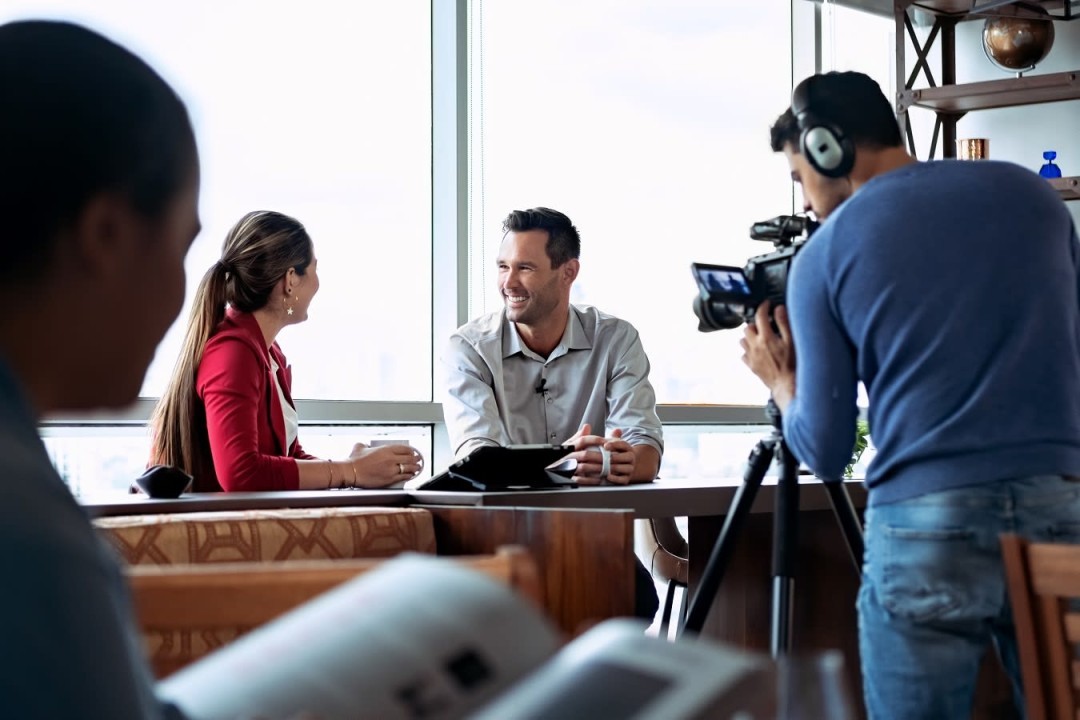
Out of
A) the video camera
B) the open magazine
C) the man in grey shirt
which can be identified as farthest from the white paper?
the man in grey shirt

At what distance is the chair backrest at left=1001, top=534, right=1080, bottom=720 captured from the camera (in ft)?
4.09

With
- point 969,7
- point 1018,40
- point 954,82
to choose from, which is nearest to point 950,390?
point 1018,40

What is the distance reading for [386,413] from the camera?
434 centimetres

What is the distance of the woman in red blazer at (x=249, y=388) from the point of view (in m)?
2.65

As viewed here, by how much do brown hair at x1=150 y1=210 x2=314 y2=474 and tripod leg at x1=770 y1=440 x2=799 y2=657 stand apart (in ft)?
4.20

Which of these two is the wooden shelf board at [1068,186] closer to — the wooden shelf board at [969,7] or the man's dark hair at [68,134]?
the wooden shelf board at [969,7]

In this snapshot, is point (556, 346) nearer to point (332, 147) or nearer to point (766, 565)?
point (766, 565)

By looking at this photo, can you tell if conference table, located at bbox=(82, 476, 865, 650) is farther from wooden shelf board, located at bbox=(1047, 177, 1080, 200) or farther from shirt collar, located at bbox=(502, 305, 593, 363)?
wooden shelf board, located at bbox=(1047, 177, 1080, 200)

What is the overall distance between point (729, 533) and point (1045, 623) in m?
1.01

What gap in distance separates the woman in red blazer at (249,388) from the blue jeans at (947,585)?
123 cm

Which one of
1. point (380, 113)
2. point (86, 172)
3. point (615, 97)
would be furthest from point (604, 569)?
point (615, 97)

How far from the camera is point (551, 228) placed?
3449mm

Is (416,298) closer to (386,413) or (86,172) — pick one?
(386,413)

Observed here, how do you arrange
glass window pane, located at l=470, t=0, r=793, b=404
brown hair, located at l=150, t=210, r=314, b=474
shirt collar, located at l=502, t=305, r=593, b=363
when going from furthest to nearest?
1. glass window pane, located at l=470, t=0, r=793, b=404
2. shirt collar, located at l=502, t=305, r=593, b=363
3. brown hair, located at l=150, t=210, r=314, b=474
